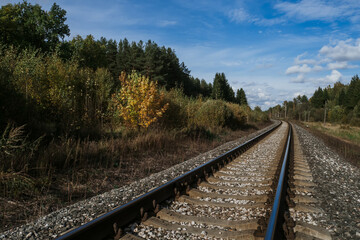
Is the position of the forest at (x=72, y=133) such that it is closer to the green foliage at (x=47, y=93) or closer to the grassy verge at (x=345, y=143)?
the green foliage at (x=47, y=93)

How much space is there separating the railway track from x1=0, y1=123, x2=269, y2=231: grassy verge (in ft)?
4.78

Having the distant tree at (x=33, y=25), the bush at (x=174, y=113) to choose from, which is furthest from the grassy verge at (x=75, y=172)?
the distant tree at (x=33, y=25)

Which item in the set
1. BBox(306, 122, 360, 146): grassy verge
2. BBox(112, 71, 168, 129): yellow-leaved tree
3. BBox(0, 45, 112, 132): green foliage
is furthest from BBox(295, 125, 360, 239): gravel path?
BBox(306, 122, 360, 146): grassy verge

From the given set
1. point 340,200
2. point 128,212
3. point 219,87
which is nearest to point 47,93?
point 128,212

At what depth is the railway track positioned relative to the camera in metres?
2.52

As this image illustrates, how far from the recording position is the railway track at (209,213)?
8.27ft

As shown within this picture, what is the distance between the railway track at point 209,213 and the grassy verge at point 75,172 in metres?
1.46

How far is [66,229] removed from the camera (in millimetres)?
→ 2760

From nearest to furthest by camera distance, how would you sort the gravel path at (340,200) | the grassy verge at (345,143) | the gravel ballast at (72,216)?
the gravel ballast at (72,216) → the gravel path at (340,200) → the grassy verge at (345,143)

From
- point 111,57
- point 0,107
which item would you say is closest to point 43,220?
point 0,107

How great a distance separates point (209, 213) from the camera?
125 inches

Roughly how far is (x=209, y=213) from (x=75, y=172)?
3.26 metres

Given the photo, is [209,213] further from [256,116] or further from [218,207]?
[256,116]

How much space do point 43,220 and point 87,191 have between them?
1370mm
